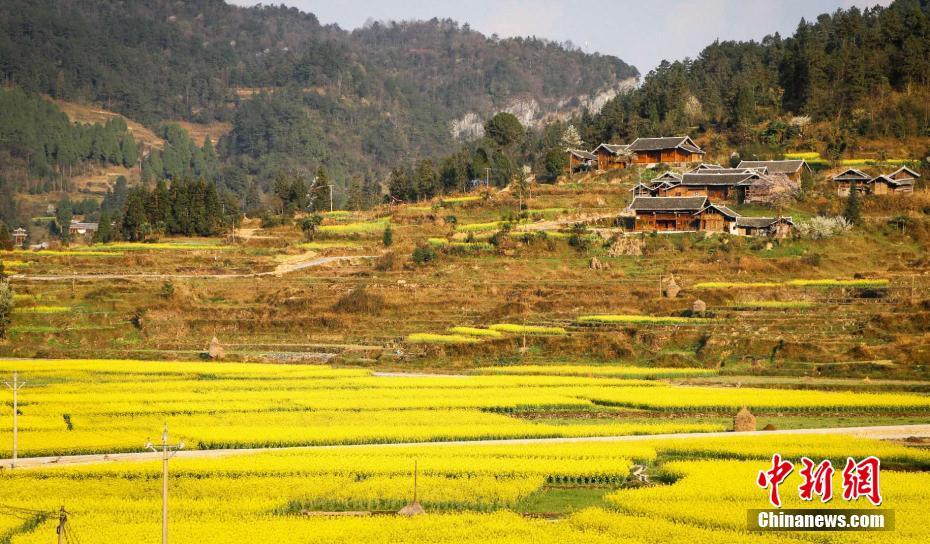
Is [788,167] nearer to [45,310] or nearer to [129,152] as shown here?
[45,310]

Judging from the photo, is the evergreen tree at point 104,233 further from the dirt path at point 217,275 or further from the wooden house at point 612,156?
Answer: the wooden house at point 612,156

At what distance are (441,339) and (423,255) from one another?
59.5ft

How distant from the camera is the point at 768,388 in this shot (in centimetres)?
4597

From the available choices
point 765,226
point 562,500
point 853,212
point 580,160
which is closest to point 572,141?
point 580,160

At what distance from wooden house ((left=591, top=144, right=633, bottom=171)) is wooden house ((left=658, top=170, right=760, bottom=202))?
11.0 metres

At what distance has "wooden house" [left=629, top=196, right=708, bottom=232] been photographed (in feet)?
258

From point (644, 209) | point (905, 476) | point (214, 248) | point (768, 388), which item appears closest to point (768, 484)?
point (905, 476)

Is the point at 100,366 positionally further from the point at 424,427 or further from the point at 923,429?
the point at 923,429

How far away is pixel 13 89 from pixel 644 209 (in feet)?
495

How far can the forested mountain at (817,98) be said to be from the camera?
93062mm

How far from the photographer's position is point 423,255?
74.2 metres

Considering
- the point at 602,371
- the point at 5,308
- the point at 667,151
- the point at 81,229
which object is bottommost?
the point at 602,371

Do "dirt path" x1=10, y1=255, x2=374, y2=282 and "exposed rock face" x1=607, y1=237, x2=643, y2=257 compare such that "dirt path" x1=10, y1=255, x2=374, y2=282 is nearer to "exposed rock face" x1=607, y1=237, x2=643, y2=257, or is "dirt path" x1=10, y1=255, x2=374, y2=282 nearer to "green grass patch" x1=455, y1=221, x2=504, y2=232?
"green grass patch" x1=455, y1=221, x2=504, y2=232

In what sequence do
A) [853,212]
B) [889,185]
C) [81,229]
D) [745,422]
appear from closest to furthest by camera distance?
[745,422], [853,212], [889,185], [81,229]
